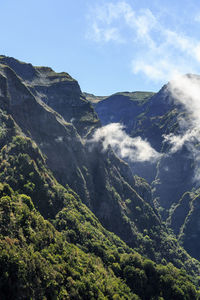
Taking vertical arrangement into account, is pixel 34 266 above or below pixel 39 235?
below

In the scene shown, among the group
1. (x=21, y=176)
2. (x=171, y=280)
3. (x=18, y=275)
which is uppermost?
(x=21, y=176)

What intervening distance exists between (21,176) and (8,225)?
7652 centimetres

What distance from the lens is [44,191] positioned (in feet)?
596

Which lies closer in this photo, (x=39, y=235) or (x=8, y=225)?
(x=8, y=225)

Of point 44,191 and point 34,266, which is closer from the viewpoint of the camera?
point 34,266

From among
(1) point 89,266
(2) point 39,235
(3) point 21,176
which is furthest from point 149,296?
(3) point 21,176

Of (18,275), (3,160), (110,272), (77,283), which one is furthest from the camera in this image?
(3,160)

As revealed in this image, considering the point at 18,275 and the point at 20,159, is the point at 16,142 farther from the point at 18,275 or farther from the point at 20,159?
the point at 18,275

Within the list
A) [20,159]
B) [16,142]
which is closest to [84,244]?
[20,159]

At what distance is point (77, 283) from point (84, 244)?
60640 millimetres

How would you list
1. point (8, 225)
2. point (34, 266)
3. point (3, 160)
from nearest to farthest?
point (34, 266) < point (8, 225) < point (3, 160)

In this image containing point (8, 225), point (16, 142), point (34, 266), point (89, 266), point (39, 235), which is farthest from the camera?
point (16, 142)

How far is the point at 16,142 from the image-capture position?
194 metres

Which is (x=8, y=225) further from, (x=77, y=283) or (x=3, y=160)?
(x=3, y=160)
